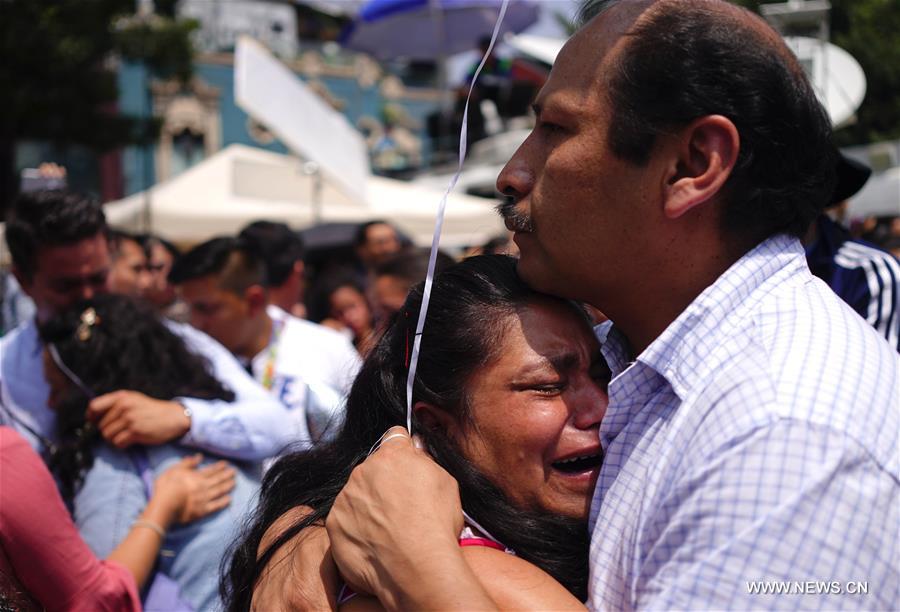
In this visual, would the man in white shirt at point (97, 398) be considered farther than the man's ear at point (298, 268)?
No

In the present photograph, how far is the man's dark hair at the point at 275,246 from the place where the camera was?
4.92m

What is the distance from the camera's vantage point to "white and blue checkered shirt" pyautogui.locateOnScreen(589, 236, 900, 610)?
3.89 feet

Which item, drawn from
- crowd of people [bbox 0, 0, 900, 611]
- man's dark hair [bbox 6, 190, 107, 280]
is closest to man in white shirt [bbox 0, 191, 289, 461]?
man's dark hair [bbox 6, 190, 107, 280]

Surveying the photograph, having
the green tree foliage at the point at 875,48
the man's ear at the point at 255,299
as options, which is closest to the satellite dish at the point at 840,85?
the man's ear at the point at 255,299

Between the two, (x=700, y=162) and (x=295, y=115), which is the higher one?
(x=700, y=162)

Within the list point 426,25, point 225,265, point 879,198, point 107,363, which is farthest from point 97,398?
point 426,25

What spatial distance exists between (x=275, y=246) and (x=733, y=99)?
3.88 meters

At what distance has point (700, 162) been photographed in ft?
5.01

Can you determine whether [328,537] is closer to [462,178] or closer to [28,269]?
→ [28,269]

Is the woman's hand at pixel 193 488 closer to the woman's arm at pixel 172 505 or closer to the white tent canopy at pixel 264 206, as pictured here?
the woman's arm at pixel 172 505

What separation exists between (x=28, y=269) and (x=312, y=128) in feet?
13.0

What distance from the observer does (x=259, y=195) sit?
9.24m

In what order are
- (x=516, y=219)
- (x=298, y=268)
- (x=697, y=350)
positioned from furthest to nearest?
(x=298, y=268)
(x=516, y=219)
(x=697, y=350)

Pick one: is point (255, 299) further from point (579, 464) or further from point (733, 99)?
point (733, 99)
